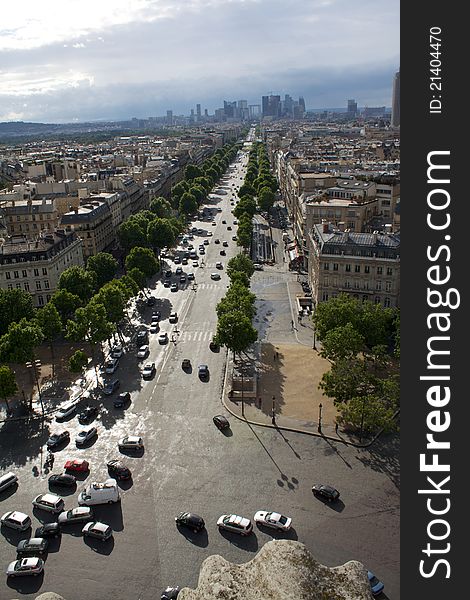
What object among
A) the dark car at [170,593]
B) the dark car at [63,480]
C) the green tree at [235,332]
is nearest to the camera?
the dark car at [170,593]

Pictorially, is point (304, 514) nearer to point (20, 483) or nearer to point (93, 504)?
point (93, 504)

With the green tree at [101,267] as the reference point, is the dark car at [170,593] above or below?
below

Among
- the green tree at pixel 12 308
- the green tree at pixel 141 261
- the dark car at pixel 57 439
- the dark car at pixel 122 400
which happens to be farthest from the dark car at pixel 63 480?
the green tree at pixel 141 261

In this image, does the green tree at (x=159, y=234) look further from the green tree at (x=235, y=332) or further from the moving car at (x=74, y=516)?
the moving car at (x=74, y=516)

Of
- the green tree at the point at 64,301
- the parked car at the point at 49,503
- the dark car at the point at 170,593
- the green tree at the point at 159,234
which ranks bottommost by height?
the dark car at the point at 170,593

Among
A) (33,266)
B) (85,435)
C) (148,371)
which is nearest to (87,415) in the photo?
(85,435)

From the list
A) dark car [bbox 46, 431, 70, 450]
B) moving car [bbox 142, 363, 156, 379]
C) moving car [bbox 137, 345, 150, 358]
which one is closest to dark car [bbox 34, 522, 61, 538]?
dark car [bbox 46, 431, 70, 450]

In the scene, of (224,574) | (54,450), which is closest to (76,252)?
(54,450)
